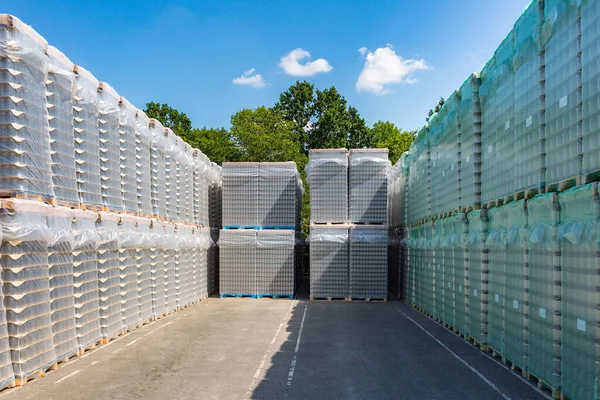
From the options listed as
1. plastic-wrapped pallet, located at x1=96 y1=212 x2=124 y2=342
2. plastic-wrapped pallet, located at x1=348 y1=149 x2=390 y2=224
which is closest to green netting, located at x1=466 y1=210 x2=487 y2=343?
plastic-wrapped pallet, located at x1=348 y1=149 x2=390 y2=224

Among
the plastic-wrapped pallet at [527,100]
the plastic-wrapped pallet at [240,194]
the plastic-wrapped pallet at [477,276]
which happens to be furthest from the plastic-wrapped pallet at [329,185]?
Result: the plastic-wrapped pallet at [527,100]

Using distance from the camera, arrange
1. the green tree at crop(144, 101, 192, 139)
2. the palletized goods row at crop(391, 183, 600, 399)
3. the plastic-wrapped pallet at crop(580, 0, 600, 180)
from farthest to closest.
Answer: the green tree at crop(144, 101, 192, 139)
the palletized goods row at crop(391, 183, 600, 399)
the plastic-wrapped pallet at crop(580, 0, 600, 180)

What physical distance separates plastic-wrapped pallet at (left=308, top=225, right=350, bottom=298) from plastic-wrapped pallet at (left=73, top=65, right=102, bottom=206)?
8399mm

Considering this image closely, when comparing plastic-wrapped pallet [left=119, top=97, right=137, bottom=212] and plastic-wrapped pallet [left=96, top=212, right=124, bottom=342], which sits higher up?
plastic-wrapped pallet [left=119, top=97, right=137, bottom=212]

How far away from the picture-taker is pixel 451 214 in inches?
416

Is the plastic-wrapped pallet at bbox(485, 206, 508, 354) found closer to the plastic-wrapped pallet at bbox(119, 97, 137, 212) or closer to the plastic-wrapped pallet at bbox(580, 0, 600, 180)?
the plastic-wrapped pallet at bbox(580, 0, 600, 180)

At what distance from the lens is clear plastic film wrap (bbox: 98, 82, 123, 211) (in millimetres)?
9570

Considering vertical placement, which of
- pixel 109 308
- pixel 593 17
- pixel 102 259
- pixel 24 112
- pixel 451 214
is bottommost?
pixel 109 308

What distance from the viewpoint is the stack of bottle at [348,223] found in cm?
1603

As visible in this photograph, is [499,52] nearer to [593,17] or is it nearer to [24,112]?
[593,17]

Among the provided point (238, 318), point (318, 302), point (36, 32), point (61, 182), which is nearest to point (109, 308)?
point (61, 182)

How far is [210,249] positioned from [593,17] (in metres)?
15.1

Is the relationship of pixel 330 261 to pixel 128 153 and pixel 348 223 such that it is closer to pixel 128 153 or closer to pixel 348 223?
pixel 348 223

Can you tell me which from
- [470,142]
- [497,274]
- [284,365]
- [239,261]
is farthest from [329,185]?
[284,365]
